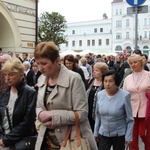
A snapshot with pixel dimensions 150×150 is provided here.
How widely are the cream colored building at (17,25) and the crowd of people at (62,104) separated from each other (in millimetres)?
14022

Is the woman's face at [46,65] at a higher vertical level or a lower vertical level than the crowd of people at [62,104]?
higher

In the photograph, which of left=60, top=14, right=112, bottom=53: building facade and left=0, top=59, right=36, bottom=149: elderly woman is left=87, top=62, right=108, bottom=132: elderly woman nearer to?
left=0, top=59, right=36, bottom=149: elderly woman

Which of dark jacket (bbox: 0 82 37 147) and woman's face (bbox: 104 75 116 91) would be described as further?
woman's face (bbox: 104 75 116 91)

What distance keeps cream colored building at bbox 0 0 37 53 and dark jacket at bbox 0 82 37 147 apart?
50.4 feet

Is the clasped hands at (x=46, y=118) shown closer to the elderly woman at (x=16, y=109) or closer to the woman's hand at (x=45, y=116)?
the woman's hand at (x=45, y=116)

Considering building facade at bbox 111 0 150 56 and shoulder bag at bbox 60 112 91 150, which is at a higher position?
building facade at bbox 111 0 150 56

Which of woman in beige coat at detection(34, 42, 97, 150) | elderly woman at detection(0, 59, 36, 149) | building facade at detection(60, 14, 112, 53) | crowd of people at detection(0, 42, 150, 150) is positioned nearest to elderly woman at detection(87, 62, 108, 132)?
crowd of people at detection(0, 42, 150, 150)

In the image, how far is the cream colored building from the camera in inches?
771

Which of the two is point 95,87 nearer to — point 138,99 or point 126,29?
point 138,99

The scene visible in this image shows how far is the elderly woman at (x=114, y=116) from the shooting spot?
506 cm

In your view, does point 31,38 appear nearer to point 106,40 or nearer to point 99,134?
point 99,134

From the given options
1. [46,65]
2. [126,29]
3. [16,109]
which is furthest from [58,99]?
[126,29]

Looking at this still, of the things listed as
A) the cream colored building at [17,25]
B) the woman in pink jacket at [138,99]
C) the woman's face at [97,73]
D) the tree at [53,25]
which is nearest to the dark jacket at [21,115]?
the woman's face at [97,73]

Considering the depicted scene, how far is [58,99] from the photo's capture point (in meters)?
3.44
